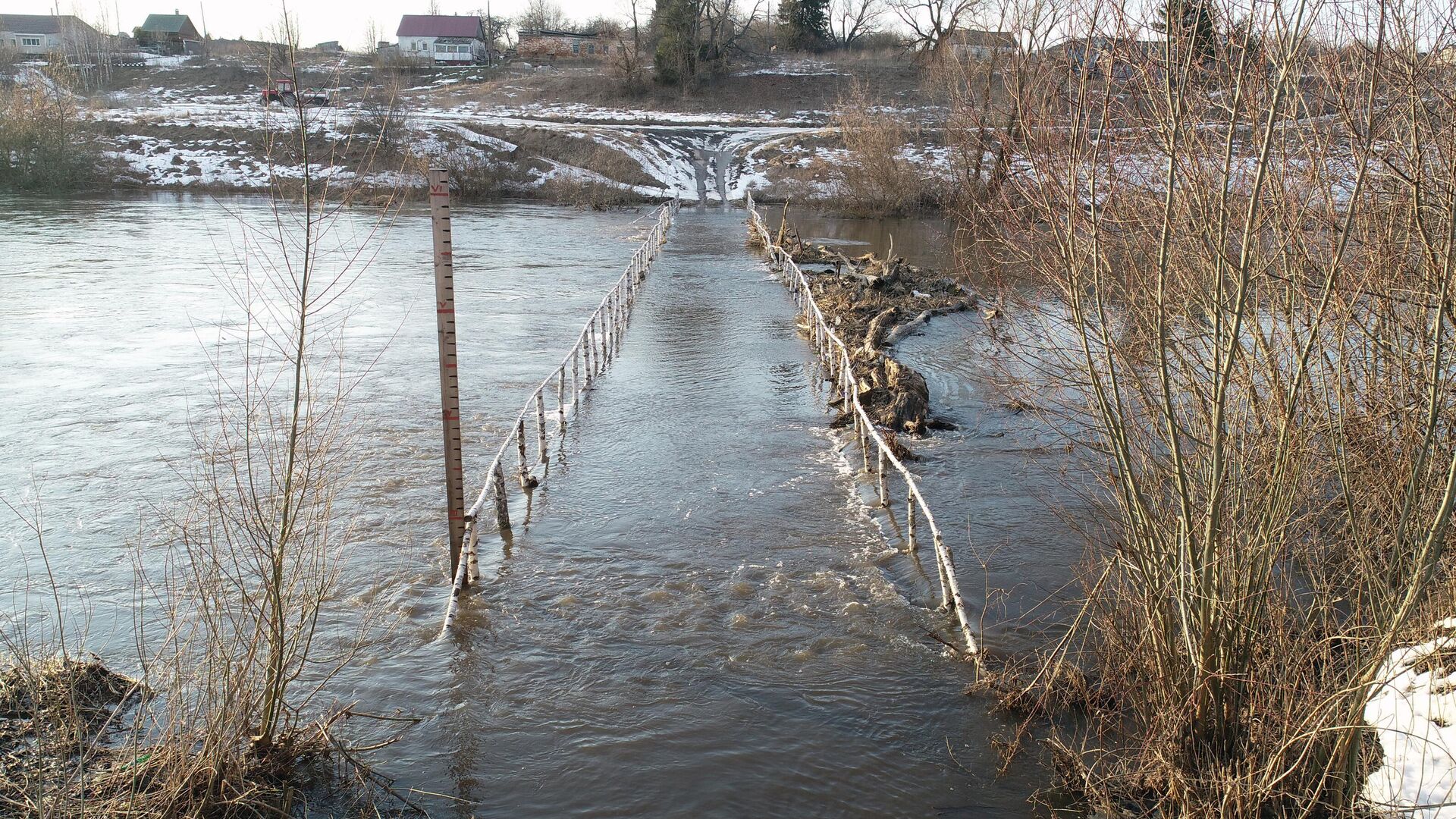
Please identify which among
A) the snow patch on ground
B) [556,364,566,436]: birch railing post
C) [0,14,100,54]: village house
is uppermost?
[0,14,100,54]: village house

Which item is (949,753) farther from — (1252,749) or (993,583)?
(993,583)

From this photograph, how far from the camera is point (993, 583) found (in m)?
9.59

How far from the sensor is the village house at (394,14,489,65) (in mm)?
98769

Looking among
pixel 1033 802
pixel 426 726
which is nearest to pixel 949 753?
pixel 1033 802

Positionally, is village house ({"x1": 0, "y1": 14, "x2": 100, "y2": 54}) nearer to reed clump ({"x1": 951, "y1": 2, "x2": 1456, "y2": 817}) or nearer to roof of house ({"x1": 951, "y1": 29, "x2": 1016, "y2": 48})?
roof of house ({"x1": 951, "y1": 29, "x2": 1016, "y2": 48})

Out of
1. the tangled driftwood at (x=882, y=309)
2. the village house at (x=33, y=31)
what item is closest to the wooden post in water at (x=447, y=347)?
the tangled driftwood at (x=882, y=309)

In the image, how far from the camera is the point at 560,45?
98.0 m

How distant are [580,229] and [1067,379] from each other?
1462 inches

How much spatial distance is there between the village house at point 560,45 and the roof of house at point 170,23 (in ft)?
116

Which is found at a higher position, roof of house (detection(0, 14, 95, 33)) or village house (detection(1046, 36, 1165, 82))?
roof of house (detection(0, 14, 95, 33))

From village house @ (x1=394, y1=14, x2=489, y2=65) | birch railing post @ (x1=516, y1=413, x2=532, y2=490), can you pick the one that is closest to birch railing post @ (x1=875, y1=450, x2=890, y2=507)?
birch railing post @ (x1=516, y1=413, x2=532, y2=490)

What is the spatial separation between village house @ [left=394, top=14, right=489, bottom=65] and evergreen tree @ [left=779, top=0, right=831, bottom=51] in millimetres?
27464

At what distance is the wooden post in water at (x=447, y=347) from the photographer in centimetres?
827

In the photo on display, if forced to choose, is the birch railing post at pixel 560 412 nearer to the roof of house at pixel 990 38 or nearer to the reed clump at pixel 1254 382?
the roof of house at pixel 990 38
